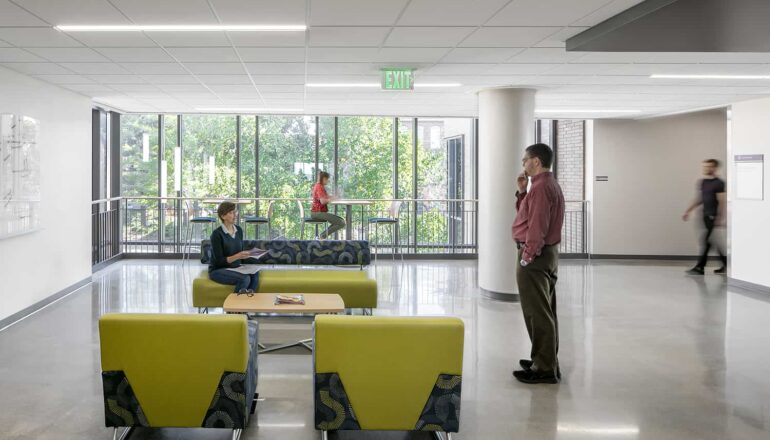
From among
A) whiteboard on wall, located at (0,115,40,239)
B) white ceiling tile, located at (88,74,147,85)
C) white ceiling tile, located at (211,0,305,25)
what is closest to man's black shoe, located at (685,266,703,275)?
white ceiling tile, located at (211,0,305,25)

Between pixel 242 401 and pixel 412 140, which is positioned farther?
pixel 412 140

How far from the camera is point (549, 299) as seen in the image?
15.8 feet

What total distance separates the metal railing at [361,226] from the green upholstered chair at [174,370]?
8704mm

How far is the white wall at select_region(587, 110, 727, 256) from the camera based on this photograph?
12.0 meters

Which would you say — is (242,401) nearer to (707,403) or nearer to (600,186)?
(707,403)

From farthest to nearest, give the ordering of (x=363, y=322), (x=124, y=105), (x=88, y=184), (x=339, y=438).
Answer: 1. (x=124, y=105)
2. (x=88, y=184)
3. (x=339, y=438)
4. (x=363, y=322)

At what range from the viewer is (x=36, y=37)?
5211 millimetres

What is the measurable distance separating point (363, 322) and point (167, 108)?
8318mm

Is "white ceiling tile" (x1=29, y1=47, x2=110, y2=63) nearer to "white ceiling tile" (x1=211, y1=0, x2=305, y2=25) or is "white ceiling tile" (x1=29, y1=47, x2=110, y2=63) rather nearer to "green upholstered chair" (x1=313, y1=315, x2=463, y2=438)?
"white ceiling tile" (x1=211, y1=0, x2=305, y2=25)

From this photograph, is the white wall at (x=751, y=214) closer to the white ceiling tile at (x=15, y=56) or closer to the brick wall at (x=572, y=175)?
the brick wall at (x=572, y=175)

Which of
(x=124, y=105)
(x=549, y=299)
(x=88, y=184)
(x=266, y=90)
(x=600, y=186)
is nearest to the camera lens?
(x=549, y=299)

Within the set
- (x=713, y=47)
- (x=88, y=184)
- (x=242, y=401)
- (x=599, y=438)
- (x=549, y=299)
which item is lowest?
(x=599, y=438)

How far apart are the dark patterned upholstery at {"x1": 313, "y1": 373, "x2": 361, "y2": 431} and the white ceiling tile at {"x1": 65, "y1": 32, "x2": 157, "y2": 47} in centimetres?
333

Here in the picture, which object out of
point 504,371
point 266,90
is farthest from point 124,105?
point 504,371
